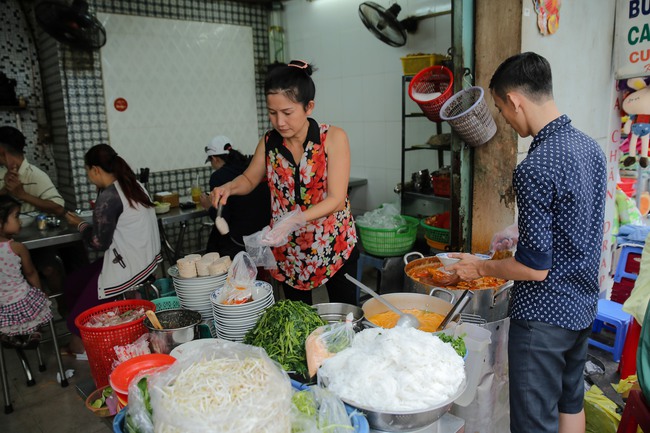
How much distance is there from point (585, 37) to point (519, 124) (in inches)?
88.4

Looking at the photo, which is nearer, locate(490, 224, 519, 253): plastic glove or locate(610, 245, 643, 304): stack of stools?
locate(490, 224, 519, 253): plastic glove

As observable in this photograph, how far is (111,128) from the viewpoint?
570 centimetres

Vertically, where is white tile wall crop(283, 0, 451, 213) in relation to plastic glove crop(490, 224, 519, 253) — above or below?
above

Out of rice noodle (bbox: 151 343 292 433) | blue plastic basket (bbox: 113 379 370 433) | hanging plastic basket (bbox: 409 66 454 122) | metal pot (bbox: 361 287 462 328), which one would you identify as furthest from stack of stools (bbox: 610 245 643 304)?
rice noodle (bbox: 151 343 292 433)

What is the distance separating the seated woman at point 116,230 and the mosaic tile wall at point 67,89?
7.15 ft

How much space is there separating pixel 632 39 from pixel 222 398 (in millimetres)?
4197

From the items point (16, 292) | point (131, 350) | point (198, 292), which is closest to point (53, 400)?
point (16, 292)

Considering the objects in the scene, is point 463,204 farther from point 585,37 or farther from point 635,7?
point 635,7

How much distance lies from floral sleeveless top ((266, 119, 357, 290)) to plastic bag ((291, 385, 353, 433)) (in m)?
1.29

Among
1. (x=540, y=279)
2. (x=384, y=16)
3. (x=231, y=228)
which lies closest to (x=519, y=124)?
(x=540, y=279)

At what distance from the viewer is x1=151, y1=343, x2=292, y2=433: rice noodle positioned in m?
1.07

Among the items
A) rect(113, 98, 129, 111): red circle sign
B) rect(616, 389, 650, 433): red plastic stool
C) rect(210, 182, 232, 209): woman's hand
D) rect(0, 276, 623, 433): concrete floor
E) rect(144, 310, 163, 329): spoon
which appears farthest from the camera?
rect(113, 98, 129, 111): red circle sign

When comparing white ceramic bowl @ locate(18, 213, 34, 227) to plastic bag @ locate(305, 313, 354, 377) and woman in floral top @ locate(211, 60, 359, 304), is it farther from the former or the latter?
plastic bag @ locate(305, 313, 354, 377)

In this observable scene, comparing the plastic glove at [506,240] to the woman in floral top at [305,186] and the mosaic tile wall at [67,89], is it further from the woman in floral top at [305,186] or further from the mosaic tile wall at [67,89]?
the mosaic tile wall at [67,89]
